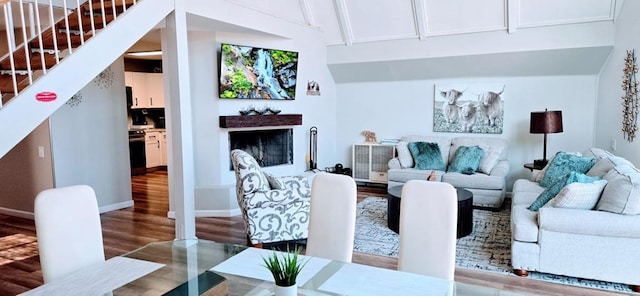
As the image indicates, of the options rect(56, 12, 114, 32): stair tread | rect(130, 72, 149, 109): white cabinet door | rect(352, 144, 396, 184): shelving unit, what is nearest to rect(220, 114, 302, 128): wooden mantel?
rect(352, 144, 396, 184): shelving unit

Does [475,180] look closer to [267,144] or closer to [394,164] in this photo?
[394,164]

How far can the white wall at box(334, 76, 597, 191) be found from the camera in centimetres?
599

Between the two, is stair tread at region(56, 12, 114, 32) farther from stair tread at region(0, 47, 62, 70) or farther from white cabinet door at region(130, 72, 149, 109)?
white cabinet door at region(130, 72, 149, 109)

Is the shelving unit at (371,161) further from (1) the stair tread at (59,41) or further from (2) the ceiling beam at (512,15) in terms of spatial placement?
(1) the stair tread at (59,41)

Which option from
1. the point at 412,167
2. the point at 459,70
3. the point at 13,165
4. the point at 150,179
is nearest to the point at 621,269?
the point at 412,167

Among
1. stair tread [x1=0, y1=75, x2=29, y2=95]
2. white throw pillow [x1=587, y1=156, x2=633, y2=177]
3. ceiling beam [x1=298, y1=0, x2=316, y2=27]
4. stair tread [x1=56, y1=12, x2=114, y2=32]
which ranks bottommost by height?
white throw pillow [x1=587, y1=156, x2=633, y2=177]

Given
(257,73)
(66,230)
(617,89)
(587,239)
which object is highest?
(257,73)

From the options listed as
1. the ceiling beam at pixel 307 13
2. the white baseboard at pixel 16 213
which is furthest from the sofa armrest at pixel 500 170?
the white baseboard at pixel 16 213

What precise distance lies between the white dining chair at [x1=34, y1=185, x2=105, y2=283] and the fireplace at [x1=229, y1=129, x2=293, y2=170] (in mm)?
3571

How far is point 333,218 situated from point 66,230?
1.38 metres

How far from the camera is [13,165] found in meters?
5.63

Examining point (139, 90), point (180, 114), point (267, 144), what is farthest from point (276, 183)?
A: point (139, 90)

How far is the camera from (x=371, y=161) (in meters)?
7.15

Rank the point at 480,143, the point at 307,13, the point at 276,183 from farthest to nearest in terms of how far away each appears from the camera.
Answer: the point at 307,13, the point at 480,143, the point at 276,183
